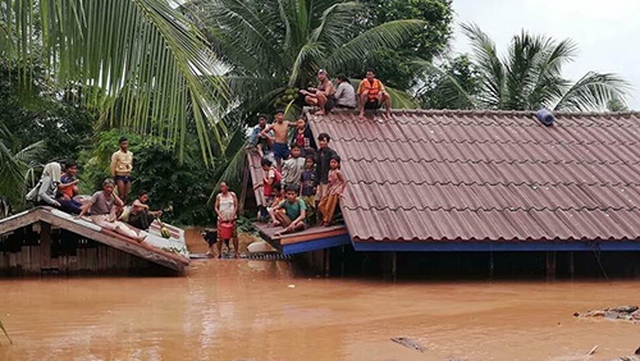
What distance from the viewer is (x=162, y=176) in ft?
73.0

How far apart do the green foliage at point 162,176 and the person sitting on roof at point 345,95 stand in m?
7.57

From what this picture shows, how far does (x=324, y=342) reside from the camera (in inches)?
300

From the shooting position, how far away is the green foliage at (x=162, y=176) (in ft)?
72.2

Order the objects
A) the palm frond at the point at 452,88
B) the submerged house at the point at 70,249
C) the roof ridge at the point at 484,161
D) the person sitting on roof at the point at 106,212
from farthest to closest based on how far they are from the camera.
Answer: the palm frond at the point at 452,88 < the roof ridge at the point at 484,161 < the person sitting on roof at the point at 106,212 < the submerged house at the point at 70,249

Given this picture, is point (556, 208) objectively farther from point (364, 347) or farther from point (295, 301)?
point (364, 347)

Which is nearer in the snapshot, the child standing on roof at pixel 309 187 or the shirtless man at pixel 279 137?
the child standing on roof at pixel 309 187

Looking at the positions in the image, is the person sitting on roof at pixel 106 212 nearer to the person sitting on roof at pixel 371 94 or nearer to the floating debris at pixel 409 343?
the person sitting on roof at pixel 371 94

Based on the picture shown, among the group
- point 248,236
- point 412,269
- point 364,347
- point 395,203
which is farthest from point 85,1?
point 248,236

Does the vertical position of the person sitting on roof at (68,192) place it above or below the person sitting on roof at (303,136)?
below

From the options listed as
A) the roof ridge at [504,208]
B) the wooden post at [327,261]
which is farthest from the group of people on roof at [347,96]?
the roof ridge at [504,208]

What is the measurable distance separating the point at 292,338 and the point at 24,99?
4716 mm

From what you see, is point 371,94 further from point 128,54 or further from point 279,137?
point 128,54

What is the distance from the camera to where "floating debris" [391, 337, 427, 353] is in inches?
284

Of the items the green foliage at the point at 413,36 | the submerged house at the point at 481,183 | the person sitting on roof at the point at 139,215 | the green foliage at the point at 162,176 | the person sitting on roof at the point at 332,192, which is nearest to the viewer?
the submerged house at the point at 481,183
